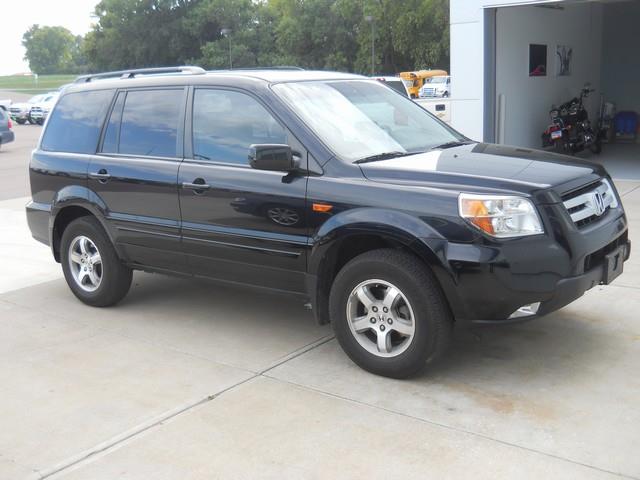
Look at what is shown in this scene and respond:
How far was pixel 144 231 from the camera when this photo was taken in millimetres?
5688

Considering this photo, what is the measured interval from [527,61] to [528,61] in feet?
0.14

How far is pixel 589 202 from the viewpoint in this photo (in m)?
4.54

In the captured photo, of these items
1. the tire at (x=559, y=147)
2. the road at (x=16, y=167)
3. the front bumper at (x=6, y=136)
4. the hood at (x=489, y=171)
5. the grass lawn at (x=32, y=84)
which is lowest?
the road at (x=16, y=167)

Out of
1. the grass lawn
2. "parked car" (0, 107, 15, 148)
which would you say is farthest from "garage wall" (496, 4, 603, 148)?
the grass lawn

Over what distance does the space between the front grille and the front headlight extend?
0.29 meters

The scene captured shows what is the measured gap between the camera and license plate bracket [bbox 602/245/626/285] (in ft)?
14.8

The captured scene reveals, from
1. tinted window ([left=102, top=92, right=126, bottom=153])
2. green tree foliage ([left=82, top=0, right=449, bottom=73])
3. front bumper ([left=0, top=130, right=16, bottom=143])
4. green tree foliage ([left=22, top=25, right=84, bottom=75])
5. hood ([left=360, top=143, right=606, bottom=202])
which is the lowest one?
front bumper ([left=0, top=130, right=16, bottom=143])

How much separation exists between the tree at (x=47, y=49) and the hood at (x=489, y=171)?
146 metres

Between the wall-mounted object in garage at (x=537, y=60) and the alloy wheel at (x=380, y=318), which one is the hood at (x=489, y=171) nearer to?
the alloy wheel at (x=380, y=318)

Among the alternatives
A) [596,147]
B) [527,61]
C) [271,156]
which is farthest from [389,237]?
[596,147]

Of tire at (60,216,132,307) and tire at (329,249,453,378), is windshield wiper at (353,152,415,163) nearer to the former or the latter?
tire at (329,249,453,378)

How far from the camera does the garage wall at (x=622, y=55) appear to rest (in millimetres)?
17391

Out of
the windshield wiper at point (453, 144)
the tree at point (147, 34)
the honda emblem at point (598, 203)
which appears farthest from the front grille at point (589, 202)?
the tree at point (147, 34)

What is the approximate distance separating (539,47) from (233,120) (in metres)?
10.7
